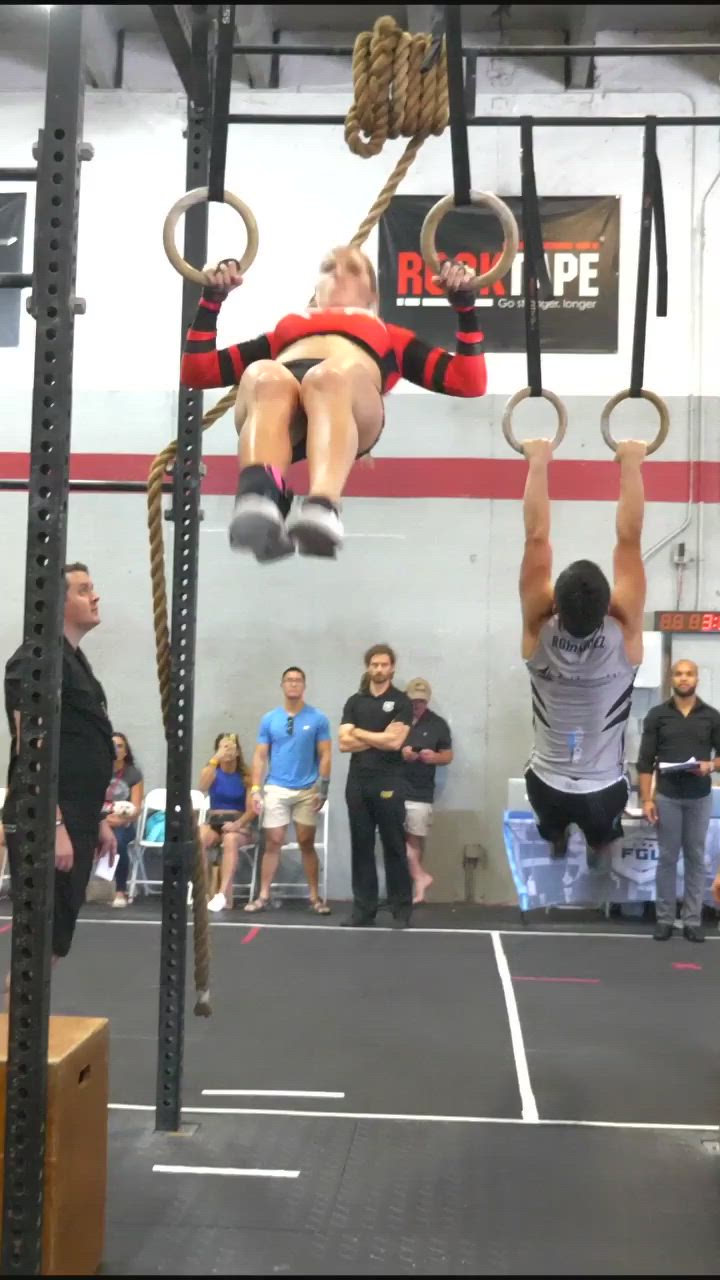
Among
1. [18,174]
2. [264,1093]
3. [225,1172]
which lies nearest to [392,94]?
[18,174]

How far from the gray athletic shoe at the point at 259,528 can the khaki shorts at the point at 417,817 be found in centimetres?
526

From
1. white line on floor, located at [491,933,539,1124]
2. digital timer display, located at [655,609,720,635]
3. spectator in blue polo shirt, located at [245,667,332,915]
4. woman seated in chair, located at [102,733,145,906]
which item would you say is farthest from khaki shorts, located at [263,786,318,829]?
digital timer display, located at [655,609,720,635]

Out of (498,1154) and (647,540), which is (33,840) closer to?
(498,1154)

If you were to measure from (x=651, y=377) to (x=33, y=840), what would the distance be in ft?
21.1

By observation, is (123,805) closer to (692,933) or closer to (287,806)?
(287,806)

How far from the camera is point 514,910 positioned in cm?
732

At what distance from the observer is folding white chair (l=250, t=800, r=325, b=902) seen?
7.27m

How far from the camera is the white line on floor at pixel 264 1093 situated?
371 centimetres

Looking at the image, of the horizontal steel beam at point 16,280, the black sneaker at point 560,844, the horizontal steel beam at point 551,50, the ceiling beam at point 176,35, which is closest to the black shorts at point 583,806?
the black sneaker at point 560,844

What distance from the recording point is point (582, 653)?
117 inches

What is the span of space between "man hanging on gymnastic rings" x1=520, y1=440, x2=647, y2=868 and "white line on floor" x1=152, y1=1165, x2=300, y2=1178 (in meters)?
1.17

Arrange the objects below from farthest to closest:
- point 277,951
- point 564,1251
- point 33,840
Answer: point 277,951 < point 564,1251 < point 33,840

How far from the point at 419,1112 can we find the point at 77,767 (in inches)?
60.0

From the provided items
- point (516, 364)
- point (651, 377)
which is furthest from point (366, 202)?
point (651, 377)
